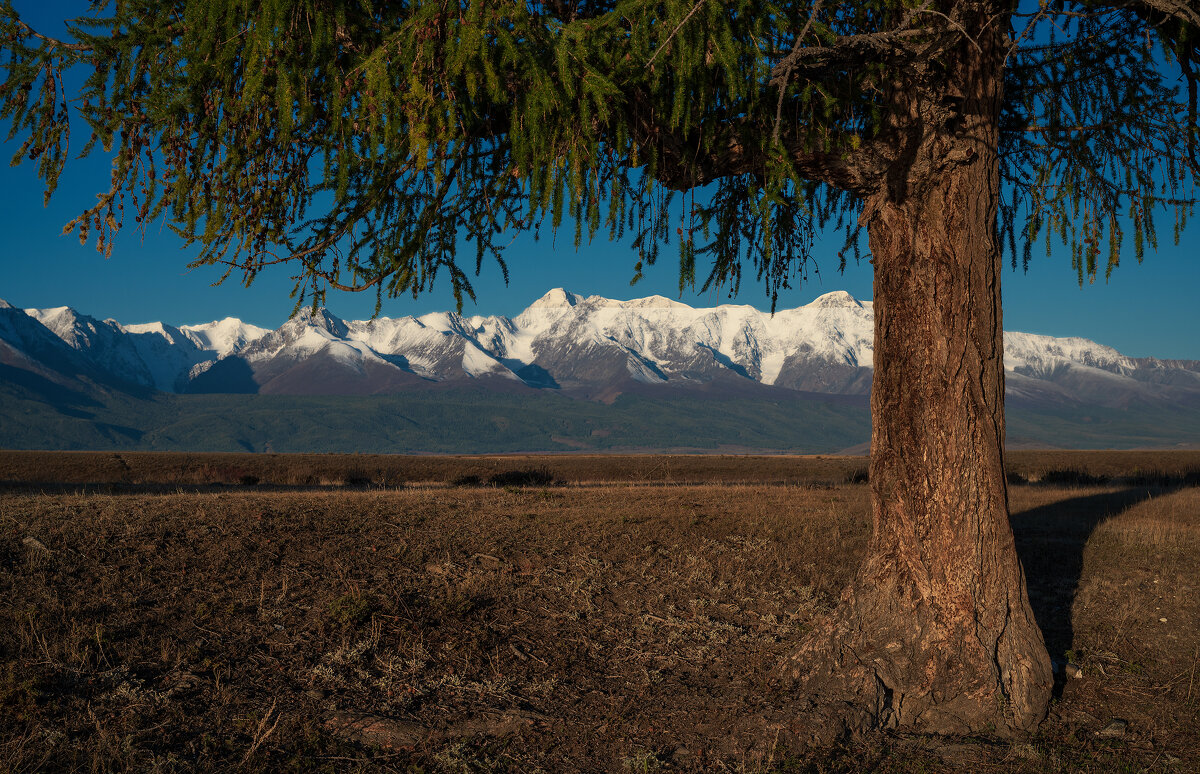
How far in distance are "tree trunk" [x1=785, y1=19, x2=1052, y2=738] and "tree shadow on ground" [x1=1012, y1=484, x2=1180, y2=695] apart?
1127mm

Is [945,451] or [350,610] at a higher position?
[945,451]

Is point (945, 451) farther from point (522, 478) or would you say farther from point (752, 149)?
point (522, 478)

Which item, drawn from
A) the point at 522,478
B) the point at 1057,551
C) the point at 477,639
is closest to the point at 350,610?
the point at 477,639

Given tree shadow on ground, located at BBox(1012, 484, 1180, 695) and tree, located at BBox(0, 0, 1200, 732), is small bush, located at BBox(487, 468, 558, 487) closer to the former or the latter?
tree shadow on ground, located at BBox(1012, 484, 1180, 695)

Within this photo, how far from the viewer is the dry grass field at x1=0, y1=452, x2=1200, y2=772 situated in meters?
5.06

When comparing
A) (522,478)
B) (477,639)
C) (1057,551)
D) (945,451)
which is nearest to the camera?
(945,451)

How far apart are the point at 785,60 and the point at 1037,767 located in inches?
199

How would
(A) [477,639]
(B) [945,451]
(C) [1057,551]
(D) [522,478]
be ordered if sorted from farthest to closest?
(D) [522,478]
(C) [1057,551]
(A) [477,639]
(B) [945,451]

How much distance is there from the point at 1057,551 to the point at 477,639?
8.51 metres

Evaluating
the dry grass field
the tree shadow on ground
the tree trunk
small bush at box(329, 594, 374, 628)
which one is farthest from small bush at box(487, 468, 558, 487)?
the tree trunk

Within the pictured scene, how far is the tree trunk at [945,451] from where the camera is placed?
234 inches

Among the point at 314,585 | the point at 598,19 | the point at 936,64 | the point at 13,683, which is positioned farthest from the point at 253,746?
the point at 936,64

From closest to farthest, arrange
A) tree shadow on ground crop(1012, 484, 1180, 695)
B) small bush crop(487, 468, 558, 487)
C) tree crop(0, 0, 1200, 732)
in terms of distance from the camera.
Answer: tree crop(0, 0, 1200, 732)
tree shadow on ground crop(1012, 484, 1180, 695)
small bush crop(487, 468, 558, 487)

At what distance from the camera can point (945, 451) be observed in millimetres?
6008
